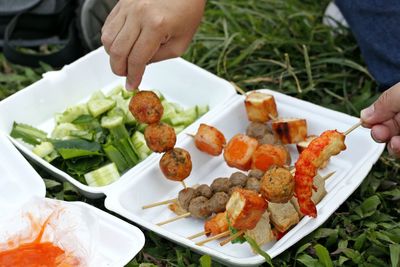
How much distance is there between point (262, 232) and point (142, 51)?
684 mm

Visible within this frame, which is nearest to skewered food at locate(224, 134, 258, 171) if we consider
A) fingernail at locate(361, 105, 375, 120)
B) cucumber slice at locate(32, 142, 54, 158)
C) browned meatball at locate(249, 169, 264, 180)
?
browned meatball at locate(249, 169, 264, 180)

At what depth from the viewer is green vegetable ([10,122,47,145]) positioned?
274 cm

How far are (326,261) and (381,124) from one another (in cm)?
47

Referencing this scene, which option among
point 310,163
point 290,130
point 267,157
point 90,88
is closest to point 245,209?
point 310,163

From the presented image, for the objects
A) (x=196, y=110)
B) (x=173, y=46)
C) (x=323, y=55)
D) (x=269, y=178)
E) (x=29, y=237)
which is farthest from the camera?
(x=323, y=55)

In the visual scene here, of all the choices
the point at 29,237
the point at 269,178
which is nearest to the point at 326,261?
the point at 269,178

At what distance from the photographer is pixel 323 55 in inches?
131

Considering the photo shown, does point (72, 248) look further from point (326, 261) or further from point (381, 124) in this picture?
point (381, 124)

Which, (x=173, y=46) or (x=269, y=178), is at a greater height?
(x=173, y=46)

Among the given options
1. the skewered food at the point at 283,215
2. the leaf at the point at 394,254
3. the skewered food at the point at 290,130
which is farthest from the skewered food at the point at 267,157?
the leaf at the point at 394,254

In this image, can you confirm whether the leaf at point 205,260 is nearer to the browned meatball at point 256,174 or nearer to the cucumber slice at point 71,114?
the browned meatball at point 256,174

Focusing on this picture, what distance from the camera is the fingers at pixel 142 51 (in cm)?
218

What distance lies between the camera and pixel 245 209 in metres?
2.07

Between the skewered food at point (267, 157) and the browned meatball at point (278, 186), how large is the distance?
401 millimetres
